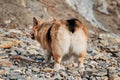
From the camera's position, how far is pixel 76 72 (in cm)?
1139

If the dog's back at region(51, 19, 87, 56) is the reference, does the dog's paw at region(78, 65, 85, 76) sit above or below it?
below

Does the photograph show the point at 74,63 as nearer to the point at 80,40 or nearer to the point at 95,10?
the point at 80,40

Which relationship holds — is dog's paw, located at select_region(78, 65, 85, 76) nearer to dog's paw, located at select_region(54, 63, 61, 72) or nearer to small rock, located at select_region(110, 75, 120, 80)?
dog's paw, located at select_region(54, 63, 61, 72)

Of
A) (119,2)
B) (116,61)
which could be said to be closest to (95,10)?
(119,2)

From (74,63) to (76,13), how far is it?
65.3ft

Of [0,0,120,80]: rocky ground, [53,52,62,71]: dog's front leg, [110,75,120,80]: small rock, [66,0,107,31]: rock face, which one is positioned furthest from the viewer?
[66,0,107,31]: rock face

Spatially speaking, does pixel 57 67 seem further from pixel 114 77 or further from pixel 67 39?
pixel 114 77

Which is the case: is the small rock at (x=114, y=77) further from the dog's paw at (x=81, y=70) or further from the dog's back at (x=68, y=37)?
the dog's back at (x=68, y=37)

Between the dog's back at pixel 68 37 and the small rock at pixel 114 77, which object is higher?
the dog's back at pixel 68 37

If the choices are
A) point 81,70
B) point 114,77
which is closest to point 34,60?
point 81,70

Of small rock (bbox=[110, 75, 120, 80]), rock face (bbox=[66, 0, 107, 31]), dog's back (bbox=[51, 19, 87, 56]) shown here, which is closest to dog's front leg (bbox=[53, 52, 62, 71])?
dog's back (bbox=[51, 19, 87, 56])

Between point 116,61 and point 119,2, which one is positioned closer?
point 116,61

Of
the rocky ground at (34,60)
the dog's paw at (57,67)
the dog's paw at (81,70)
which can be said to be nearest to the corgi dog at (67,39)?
the dog's paw at (57,67)

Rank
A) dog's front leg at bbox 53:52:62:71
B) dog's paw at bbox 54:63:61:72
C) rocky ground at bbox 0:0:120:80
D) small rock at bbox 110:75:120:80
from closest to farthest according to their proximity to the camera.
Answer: small rock at bbox 110:75:120:80, rocky ground at bbox 0:0:120:80, dog's front leg at bbox 53:52:62:71, dog's paw at bbox 54:63:61:72
